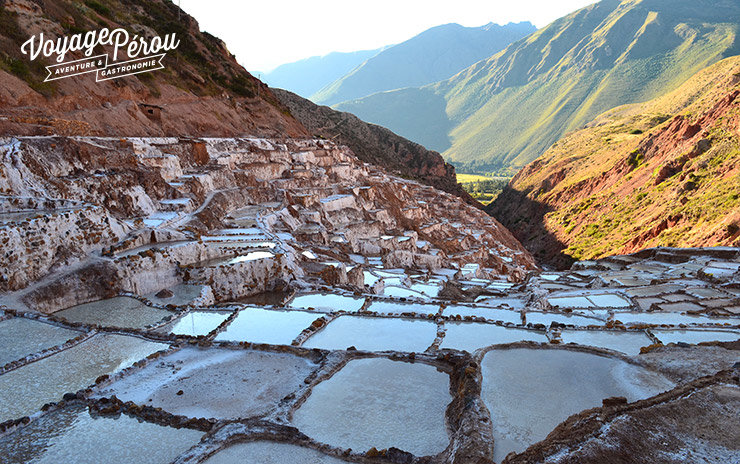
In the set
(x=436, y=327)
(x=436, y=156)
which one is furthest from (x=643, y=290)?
(x=436, y=156)

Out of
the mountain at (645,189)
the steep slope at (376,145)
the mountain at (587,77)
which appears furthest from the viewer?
the mountain at (587,77)

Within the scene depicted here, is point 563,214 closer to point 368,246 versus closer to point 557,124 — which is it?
point 368,246

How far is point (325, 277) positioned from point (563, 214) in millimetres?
45592

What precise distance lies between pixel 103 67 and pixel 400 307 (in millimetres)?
24429

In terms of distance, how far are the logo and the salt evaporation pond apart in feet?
80.3

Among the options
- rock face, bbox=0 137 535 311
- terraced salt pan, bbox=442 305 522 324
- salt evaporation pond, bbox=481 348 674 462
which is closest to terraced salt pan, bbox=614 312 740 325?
terraced salt pan, bbox=442 305 522 324

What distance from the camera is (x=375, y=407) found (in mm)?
6582

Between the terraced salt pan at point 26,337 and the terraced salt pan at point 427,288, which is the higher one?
the terraced salt pan at point 26,337

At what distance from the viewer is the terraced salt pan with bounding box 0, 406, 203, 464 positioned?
18.5ft

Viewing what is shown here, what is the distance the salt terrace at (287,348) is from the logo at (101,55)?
20.8 ft

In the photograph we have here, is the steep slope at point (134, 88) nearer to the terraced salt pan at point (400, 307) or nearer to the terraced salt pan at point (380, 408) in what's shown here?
the terraced salt pan at point (400, 307)

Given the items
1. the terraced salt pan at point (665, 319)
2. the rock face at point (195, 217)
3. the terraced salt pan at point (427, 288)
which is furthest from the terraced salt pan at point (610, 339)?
the rock face at point (195, 217)

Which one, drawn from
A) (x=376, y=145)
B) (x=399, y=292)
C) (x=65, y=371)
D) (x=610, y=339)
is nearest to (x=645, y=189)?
(x=376, y=145)

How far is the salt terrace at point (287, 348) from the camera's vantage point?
571cm
